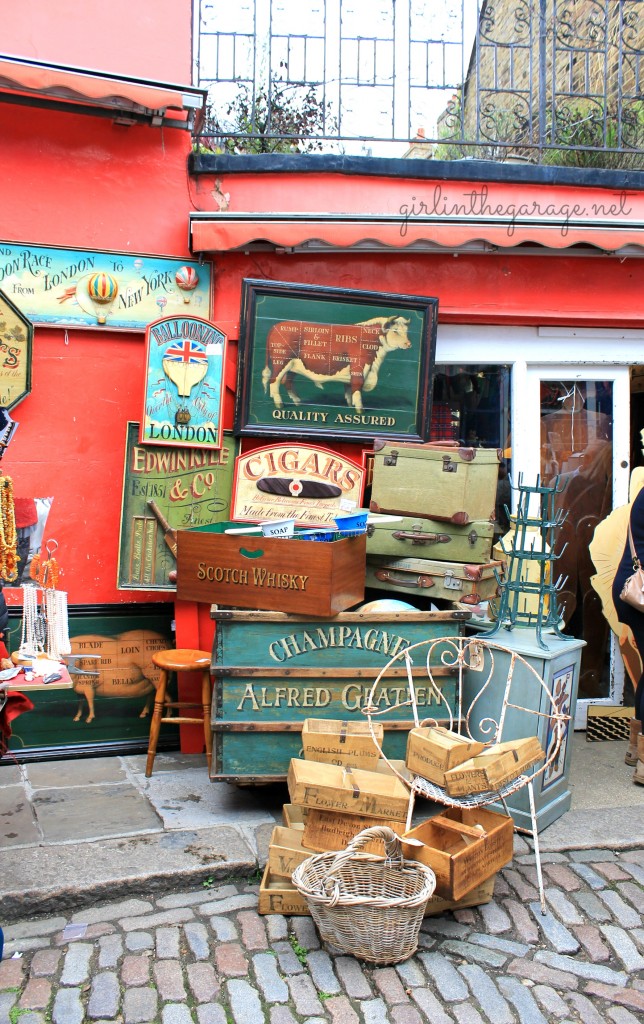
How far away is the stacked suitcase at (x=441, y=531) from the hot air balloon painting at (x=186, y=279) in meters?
1.79

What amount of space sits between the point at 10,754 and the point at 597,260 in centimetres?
494

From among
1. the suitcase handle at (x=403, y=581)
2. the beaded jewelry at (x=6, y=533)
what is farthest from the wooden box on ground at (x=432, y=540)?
the beaded jewelry at (x=6, y=533)

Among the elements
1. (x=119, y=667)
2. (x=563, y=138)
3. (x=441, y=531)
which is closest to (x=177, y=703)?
(x=119, y=667)

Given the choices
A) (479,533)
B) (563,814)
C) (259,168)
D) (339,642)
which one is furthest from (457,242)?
(563,814)

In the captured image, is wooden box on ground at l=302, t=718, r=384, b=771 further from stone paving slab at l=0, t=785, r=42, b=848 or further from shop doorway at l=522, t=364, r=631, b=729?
shop doorway at l=522, t=364, r=631, b=729

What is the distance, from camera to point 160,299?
5.45 m

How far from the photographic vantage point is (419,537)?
5.08m

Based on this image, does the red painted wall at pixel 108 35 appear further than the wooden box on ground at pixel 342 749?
Yes

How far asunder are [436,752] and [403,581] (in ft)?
4.99

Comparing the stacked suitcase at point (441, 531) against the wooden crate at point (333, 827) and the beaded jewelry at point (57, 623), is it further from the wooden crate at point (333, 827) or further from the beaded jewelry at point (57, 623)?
the beaded jewelry at point (57, 623)

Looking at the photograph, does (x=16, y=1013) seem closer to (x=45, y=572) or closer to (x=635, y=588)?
(x=45, y=572)

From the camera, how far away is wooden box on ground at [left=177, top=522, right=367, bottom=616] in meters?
4.48

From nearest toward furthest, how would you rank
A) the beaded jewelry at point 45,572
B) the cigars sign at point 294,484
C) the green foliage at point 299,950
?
the green foliage at point 299,950 < the beaded jewelry at point 45,572 < the cigars sign at point 294,484

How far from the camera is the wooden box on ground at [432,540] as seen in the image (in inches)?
200
